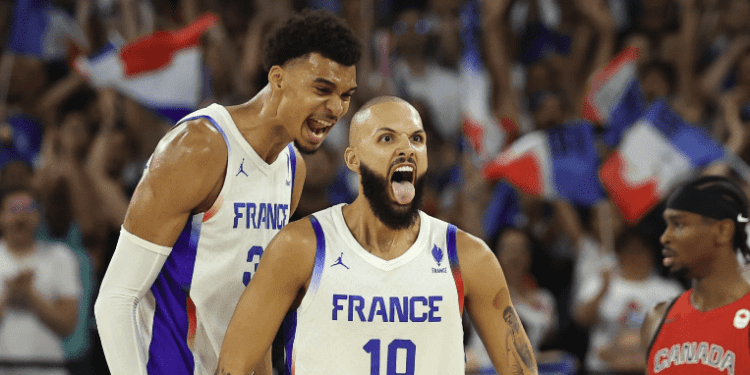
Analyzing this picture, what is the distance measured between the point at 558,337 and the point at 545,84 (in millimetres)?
2761

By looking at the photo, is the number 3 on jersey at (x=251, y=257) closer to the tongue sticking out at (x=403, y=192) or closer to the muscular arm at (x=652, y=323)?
the tongue sticking out at (x=403, y=192)

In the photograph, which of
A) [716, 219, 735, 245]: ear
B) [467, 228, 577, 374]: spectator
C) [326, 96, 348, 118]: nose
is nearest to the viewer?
[326, 96, 348, 118]: nose

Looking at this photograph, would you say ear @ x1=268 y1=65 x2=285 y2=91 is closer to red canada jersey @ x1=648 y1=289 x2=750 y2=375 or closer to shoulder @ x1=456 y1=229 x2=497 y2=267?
shoulder @ x1=456 y1=229 x2=497 y2=267

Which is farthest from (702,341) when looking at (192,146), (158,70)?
(158,70)

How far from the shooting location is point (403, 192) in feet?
10.8

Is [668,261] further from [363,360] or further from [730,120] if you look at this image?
[730,120]

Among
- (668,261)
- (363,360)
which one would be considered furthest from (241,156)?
(668,261)

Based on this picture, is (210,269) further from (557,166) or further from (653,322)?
(557,166)

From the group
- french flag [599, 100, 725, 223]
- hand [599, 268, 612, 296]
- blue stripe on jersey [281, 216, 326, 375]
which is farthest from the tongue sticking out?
french flag [599, 100, 725, 223]

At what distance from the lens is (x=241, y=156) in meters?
3.67

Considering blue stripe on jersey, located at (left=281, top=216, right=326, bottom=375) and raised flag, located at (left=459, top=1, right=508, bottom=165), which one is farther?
raised flag, located at (left=459, top=1, right=508, bottom=165)

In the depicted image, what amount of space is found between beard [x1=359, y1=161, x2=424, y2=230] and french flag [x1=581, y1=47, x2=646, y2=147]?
5003 mm

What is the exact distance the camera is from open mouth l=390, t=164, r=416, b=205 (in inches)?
130

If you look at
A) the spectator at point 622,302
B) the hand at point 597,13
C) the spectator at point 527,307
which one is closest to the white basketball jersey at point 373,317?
the spectator at point 527,307
